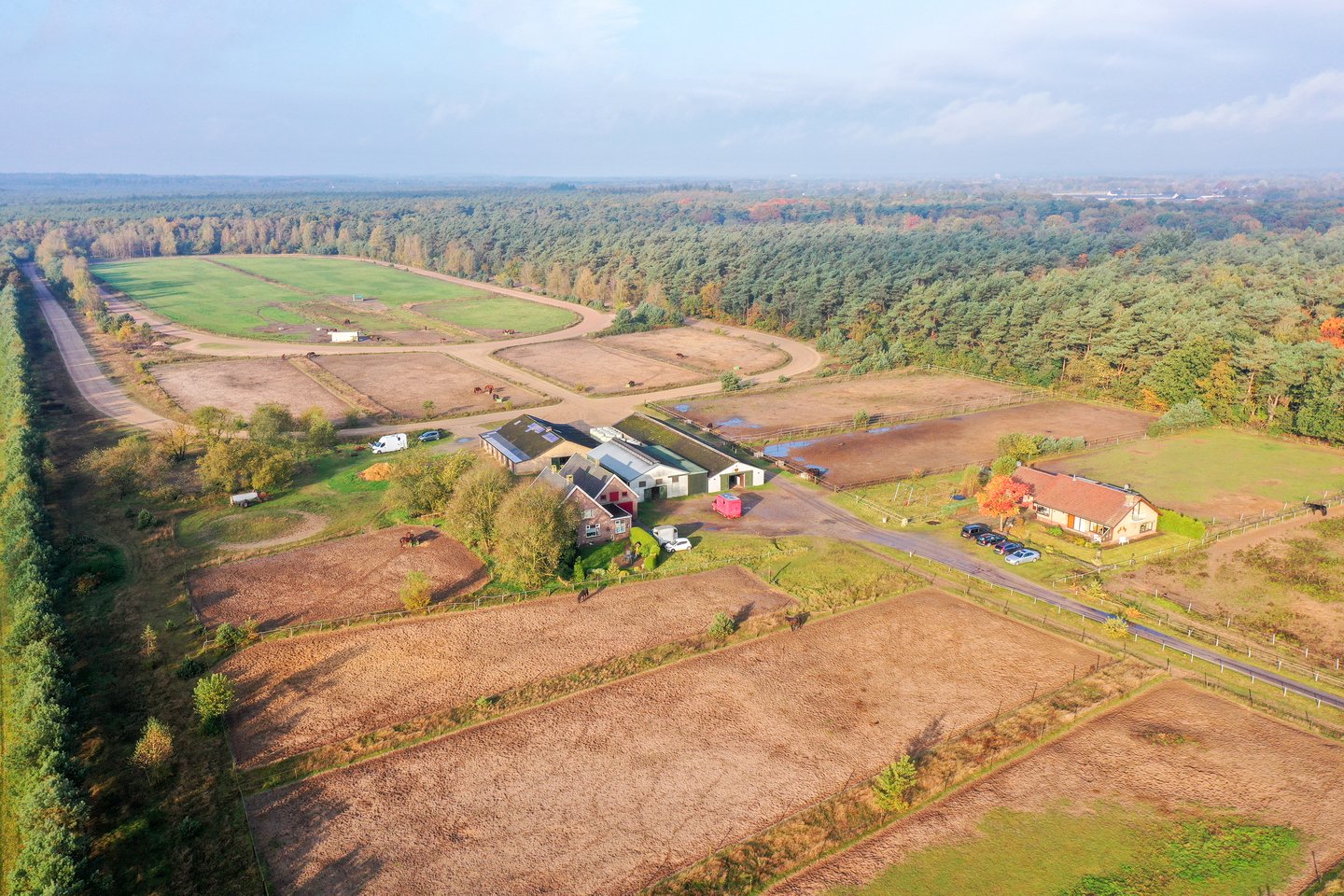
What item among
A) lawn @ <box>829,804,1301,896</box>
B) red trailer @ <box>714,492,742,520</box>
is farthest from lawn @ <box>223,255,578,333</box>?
lawn @ <box>829,804,1301,896</box>

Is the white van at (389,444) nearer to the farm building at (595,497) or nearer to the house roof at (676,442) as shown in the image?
the farm building at (595,497)

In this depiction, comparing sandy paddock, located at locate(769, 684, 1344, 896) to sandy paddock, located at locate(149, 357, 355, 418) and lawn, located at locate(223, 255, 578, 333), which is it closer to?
sandy paddock, located at locate(149, 357, 355, 418)

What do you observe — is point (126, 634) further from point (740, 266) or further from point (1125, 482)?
point (740, 266)

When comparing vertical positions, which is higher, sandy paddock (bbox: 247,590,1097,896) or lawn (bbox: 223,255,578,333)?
lawn (bbox: 223,255,578,333)

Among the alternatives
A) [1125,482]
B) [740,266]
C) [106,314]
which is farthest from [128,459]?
[740,266]

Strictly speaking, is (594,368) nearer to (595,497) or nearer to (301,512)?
(301,512)

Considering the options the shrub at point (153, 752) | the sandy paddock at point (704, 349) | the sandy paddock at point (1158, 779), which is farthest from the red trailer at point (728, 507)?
the sandy paddock at point (704, 349)
